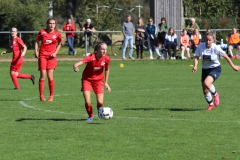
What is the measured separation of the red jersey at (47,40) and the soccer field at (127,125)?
1213 mm

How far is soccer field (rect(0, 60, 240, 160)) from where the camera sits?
999cm

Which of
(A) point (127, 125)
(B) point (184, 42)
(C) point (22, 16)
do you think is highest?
(C) point (22, 16)

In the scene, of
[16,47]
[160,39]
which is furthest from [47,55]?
[160,39]

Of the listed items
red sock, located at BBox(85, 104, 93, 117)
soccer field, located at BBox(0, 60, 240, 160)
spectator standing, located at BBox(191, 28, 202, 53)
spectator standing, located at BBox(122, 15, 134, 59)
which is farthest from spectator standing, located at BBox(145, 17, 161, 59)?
red sock, located at BBox(85, 104, 93, 117)

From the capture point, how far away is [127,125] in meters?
12.7

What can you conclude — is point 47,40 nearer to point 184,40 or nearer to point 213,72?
point 213,72

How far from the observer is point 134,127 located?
12.4 meters

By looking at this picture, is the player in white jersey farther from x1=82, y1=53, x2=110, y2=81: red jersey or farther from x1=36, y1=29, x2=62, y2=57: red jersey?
x1=36, y1=29, x2=62, y2=57: red jersey

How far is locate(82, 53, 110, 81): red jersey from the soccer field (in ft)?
2.83

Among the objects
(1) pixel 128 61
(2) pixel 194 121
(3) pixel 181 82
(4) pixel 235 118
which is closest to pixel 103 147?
(2) pixel 194 121

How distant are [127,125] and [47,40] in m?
5.07

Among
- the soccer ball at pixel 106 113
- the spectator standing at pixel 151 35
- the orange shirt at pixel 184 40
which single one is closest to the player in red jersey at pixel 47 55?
the soccer ball at pixel 106 113

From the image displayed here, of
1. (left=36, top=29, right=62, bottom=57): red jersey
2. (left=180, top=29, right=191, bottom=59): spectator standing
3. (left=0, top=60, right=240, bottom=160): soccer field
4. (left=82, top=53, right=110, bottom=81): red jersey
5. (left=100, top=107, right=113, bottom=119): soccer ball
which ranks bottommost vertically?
(left=0, top=60, right=240, bottom=160): soccer field

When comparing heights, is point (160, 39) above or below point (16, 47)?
below
